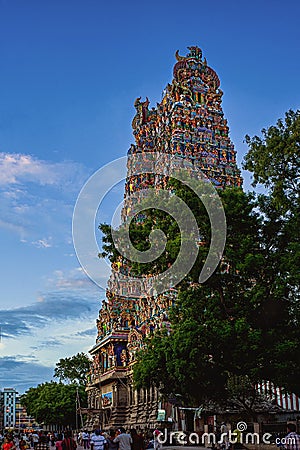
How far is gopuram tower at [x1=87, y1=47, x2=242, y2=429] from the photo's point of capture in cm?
6216

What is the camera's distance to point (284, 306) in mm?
26484

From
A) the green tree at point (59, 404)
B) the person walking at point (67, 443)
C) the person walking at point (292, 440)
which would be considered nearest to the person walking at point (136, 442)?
the person walking at point (67, 443)

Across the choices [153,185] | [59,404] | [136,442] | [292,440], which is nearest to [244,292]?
[136,442]

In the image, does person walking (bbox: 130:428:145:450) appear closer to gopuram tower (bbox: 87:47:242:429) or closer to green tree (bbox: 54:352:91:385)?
gopuram tower (bbox: 87:47:242:429)

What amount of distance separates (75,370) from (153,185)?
1880 inches

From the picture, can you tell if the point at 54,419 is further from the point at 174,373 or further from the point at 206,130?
the point at 174,373

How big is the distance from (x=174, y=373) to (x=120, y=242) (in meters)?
6.79

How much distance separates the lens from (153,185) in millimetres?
70375

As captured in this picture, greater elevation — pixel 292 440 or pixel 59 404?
pixel 292 440

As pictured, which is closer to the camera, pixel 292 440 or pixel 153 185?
pixel 292 440

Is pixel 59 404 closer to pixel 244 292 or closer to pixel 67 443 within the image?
pixel 244 292

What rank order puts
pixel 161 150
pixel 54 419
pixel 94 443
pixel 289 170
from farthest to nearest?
pixel 54 419, pixel 161 150, pixel 289 170, pixel 94 443

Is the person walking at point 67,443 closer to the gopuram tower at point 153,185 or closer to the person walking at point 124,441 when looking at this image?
the person walking at point 124,441

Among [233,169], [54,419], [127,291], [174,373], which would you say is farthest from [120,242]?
[54,419]
